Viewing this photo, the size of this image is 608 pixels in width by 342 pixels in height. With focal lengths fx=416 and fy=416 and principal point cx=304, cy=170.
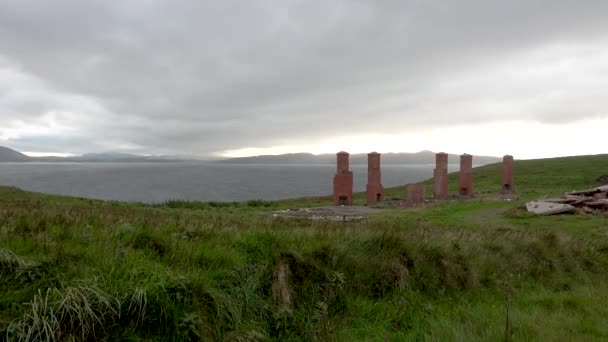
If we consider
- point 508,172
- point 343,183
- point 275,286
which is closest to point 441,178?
point 508,172

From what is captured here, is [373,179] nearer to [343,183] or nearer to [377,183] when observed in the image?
[377,183]

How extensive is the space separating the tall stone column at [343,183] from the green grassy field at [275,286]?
50.6ft

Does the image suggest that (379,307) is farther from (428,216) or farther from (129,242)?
(428,216)

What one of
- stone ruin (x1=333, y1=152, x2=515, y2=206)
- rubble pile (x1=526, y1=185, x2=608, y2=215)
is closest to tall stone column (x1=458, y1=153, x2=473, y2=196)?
stone ruin (x1=333, y1=152, x2=515, y2=206)

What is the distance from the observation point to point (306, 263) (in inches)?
214

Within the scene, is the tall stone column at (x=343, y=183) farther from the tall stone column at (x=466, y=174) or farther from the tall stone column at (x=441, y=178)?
the tall stone column at (x=466, y=174)

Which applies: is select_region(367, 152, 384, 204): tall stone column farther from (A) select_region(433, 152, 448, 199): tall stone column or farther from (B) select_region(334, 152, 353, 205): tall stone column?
(A) select_region(433, 152, 448, 199): tall stone column

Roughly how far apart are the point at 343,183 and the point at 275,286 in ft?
61.9

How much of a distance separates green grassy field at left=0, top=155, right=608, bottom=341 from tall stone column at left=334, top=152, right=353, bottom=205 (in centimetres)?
1541

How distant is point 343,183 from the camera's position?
2361cm

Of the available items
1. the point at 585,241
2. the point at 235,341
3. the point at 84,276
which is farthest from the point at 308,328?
the point at 585,241

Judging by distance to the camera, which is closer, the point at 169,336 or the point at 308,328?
the point at 169,336

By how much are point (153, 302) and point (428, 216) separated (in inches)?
538

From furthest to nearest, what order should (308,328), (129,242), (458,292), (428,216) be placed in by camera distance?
(428,216) → (458,292) → (129,242) → (308,328)
